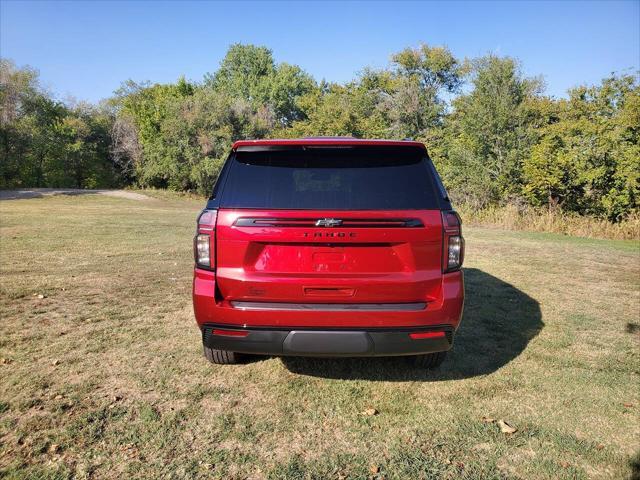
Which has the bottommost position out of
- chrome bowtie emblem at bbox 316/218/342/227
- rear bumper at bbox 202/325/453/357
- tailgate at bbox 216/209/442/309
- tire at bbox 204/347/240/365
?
tire at bbox 204/347/240/365

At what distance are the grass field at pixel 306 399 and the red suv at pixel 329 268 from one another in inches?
19.8

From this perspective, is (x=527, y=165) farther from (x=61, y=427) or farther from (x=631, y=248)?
(x=61, y=427)

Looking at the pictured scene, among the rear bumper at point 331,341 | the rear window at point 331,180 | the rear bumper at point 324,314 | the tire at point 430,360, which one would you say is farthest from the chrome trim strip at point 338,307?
the tire at point 430,360

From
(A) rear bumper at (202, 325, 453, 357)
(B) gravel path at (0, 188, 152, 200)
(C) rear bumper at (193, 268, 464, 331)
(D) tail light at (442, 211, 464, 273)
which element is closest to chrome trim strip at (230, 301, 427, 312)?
(C) rear bumper at (193, 268, 464, 331)

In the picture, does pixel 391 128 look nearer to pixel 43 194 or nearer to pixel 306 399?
pixel 43 194

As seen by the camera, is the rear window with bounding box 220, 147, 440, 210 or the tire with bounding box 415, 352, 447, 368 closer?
the rear window with bounding box 220, 147, 440, 210

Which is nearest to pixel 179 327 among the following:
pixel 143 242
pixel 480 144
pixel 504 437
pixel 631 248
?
pixel 504 437

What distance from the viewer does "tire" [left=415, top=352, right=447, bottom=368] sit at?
3848mm

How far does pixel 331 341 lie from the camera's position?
309cm

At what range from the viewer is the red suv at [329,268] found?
10.2ft

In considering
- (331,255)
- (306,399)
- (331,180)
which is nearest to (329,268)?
(331,255)

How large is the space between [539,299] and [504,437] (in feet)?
13.3

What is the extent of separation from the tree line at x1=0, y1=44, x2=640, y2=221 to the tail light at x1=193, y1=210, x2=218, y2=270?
1533 centimetres

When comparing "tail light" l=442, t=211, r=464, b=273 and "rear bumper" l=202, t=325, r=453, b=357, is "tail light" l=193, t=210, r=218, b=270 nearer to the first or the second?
"rear bumper" l=202, t=325, r=453, b=357
